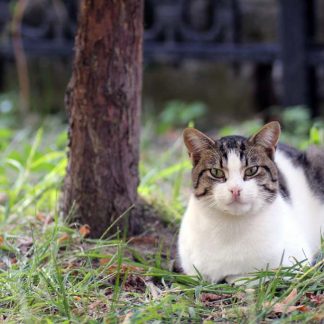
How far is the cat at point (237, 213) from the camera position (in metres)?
2.60

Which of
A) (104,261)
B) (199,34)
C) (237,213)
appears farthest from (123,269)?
(199,34)

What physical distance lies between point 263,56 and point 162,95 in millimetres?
1066

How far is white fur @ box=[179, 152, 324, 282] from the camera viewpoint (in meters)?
2.59

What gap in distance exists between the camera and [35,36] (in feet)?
21.7

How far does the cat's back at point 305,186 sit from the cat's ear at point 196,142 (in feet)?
1.21

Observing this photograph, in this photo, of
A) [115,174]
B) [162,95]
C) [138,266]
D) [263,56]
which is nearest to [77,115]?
[115,174]

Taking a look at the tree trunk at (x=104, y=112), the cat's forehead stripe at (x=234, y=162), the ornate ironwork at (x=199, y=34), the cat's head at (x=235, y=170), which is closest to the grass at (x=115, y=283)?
the tree trunk at (x=104, y=112)

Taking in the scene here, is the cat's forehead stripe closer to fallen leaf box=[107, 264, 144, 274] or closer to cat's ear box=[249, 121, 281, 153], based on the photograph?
cat's ear box=[249, 121, 281, 153]

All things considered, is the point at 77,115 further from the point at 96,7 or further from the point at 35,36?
the point at 35,36

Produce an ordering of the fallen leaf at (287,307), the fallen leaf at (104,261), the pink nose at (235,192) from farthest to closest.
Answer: the fallen leaf at (104,261)
the pink nose at (235,192)
the fallen leaf at (287,307)

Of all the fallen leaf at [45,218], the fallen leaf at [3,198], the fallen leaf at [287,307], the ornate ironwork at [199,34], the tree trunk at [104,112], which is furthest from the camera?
the ornate ironwork at [199,34]

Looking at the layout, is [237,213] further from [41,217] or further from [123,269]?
[41,217]

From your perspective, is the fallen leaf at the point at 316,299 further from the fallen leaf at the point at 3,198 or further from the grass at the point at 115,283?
the fallen leaf at the point at 3,198

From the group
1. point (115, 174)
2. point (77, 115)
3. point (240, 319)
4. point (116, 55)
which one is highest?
point (116, 55)
